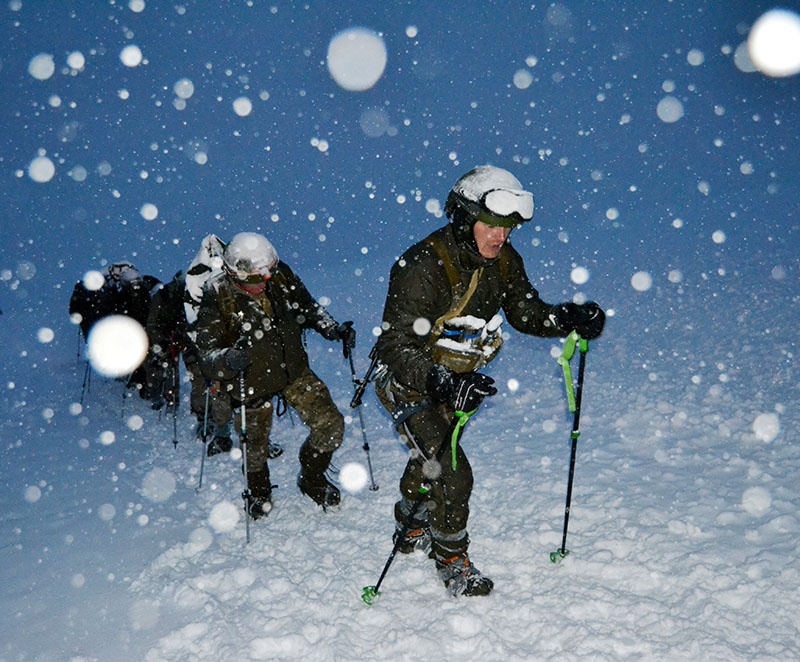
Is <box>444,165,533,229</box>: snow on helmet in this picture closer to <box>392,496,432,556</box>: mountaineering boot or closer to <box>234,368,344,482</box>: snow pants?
<box>392,496,432,556</box>: mountaineering boot

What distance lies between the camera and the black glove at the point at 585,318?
4.06 meters

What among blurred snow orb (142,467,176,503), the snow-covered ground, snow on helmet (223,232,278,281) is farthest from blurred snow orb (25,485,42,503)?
snow on helmet (223,232,278,281)

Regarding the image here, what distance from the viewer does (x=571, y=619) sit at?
409 centimetres

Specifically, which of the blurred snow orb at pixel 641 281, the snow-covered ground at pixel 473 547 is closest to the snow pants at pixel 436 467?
the snow-covered ground at pixel 473 547

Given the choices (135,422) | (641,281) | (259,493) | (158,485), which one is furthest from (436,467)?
(641,281)

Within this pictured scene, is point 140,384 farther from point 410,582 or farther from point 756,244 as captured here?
point 756,244

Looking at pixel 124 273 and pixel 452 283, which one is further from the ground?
pixel 124 273

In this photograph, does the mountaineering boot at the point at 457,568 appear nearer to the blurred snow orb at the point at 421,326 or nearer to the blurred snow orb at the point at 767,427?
the blurred snow orb at the point at 421,326

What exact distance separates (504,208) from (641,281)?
65.7ft

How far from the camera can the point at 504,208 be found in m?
3.76

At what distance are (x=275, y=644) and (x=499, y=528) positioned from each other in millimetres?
2332

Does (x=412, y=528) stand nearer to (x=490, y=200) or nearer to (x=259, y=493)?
(x=259, y=493)

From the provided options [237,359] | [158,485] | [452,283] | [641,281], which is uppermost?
[641,281]

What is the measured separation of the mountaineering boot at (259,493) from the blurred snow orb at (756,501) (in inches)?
190
